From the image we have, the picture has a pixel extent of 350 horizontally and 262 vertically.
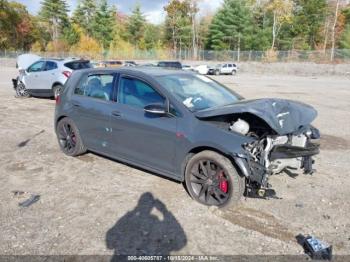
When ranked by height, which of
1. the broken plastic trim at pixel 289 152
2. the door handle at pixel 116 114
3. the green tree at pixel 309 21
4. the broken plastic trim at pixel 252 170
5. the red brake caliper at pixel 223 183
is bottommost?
the red brake caliper at pixel 223 183

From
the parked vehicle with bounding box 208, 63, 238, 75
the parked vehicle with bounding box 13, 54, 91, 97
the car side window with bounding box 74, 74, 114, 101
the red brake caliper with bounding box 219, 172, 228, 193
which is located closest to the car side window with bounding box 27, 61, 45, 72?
the parked vehicle with bounding box 13, 54, 91, 97

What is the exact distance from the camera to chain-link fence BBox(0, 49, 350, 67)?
1801 inches

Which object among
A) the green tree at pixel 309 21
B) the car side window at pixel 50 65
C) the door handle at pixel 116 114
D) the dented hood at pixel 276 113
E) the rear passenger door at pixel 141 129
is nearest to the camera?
the dented hood at pixel 276 113

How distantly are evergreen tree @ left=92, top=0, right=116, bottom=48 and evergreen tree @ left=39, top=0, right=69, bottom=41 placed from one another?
801 centimetres

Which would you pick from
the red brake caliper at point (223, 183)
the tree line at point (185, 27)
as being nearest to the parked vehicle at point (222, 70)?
the tree line at point (185, 27)

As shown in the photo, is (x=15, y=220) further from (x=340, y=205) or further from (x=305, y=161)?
(x=340, y=205)

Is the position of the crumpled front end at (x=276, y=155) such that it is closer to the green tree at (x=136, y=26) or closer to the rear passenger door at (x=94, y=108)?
the rear passenger door at (x=94, y=108)

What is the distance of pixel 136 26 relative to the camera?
71562 millimetres

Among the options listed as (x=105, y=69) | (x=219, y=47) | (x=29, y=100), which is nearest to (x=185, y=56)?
(x=219, y=47)

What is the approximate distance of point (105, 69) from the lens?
564cm

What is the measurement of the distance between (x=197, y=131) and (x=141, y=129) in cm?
91

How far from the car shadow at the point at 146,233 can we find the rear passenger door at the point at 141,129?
2.38ft

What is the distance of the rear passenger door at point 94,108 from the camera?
17.5 feet

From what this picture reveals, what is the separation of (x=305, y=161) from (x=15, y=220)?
3.60m
